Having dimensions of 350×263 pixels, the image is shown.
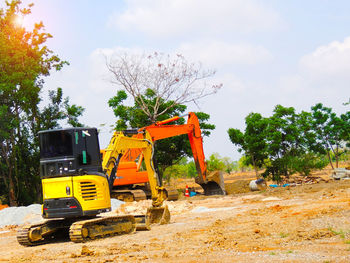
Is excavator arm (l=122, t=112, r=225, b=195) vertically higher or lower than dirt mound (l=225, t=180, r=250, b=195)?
higher

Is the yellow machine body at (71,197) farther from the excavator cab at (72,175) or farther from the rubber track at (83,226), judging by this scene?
the rubber track at (83,226)

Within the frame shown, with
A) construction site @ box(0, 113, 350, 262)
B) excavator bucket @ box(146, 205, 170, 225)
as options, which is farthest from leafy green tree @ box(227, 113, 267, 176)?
excavator bucket @ box(146, 205, 170, 225)

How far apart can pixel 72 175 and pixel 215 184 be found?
1261 cm

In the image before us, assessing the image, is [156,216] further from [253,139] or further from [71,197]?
[253,139]

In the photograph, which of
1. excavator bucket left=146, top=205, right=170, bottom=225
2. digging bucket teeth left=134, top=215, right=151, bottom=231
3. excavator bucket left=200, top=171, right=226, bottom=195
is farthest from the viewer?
excavator bucket left=200, top=171, right=226, bottom=195

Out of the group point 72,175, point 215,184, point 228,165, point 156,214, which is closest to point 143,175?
point 215,184

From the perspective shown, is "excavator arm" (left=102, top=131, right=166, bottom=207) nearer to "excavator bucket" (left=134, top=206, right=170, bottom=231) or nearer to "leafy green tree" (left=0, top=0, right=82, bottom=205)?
"excavator bucket" (left=134, top=206, right=170, bottom=231)

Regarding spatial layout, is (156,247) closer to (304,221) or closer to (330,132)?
(304,221)

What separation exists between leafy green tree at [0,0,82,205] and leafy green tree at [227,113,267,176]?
37.6 ft

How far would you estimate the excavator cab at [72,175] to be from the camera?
9352 mm

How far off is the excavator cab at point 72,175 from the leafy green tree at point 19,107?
1257 centimetres

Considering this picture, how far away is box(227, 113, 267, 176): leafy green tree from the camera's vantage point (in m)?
26.7

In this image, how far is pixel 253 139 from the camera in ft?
87.4

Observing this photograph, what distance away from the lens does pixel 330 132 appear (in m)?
32.2
